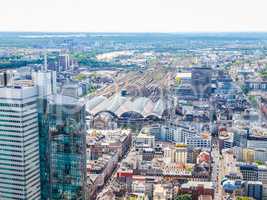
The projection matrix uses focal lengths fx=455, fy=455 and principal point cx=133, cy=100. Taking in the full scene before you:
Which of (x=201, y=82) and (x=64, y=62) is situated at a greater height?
(x=64, y=62)

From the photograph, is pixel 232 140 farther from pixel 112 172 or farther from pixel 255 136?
pixel 112 172

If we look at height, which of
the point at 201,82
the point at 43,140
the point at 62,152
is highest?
the point at 43,140

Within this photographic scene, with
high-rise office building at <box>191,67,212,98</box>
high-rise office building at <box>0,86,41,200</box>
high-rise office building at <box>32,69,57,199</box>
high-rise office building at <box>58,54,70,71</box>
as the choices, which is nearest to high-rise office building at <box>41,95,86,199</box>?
high-rise office building at <box>32,69,57,199</box>

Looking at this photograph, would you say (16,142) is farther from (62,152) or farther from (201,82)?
(201,82)

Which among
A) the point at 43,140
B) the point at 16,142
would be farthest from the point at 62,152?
the point at 16,142

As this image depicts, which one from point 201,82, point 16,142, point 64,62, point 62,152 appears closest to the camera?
point 16,142

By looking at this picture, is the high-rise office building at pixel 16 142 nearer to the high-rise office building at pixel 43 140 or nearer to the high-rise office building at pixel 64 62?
the high-rise office building at pixel 43 140

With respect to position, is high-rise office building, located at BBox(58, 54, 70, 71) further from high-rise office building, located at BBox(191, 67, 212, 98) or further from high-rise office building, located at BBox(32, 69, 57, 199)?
high-rise office building, located at BBox(32, 69, 57, 199)
